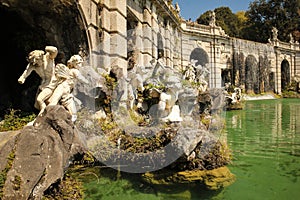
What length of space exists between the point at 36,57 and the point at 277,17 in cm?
3282

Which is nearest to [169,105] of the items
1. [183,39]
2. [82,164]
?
[82,164]

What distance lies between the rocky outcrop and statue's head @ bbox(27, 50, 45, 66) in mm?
1198

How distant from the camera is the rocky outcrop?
10.4 ft

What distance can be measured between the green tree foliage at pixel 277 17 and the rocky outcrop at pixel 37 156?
32.9 metres

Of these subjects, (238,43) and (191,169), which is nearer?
(191,169)

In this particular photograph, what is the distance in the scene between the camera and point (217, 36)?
2192 cm

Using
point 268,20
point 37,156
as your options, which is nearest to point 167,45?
point 37,156

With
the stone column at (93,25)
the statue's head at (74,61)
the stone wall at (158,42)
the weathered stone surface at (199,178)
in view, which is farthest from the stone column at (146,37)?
the weathered stone surface at (199,178)

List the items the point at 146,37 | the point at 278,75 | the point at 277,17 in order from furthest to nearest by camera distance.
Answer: the point at 277,17, the point at 278,75, the point at 146,37

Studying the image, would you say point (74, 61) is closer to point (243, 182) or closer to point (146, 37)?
point (243, 182)

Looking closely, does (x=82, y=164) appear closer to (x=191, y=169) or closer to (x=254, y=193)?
(x=191, y=169)

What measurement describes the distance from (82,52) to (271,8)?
30.7 m

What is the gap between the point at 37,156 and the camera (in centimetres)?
329

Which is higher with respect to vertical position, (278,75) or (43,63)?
(278,75)
